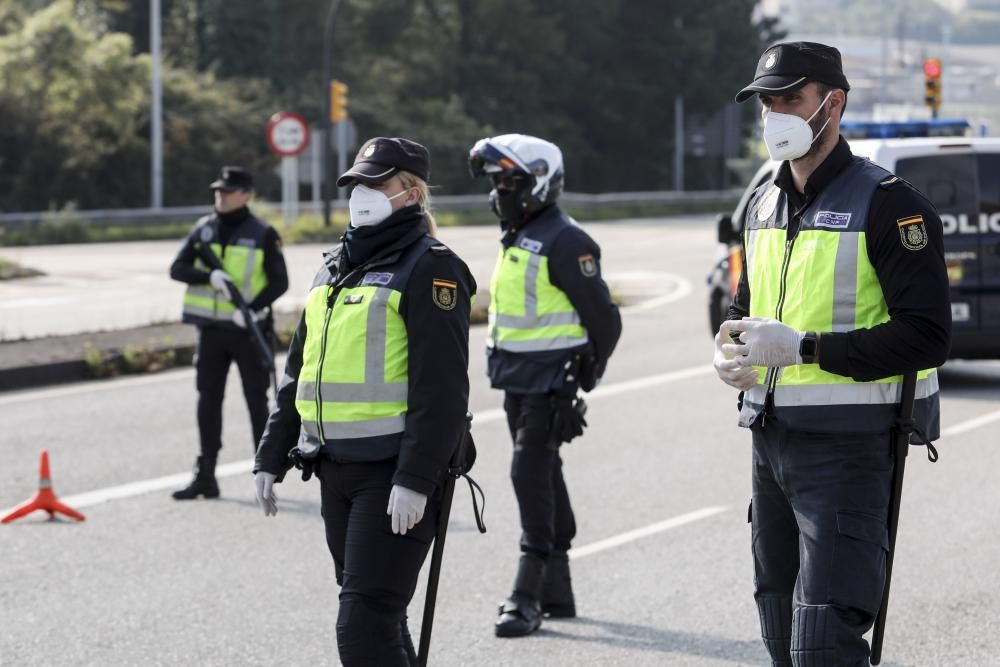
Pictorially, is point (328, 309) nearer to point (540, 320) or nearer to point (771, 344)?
point (771, 344)

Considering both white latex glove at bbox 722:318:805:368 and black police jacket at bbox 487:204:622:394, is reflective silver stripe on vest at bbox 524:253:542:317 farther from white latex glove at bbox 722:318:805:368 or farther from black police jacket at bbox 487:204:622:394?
white latex glove at bbox 722:318:805:368

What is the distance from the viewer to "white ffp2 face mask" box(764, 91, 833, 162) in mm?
4430

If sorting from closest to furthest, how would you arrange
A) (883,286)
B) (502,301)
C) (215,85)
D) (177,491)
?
(883,286) → (502,301) → (177,491) → (215,85)

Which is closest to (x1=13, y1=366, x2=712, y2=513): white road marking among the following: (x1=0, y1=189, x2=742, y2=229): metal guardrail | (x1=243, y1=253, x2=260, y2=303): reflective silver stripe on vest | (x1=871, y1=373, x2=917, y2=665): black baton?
(x1=243, y1=253, x2=260, y2=303): reflective silver stripe on vest

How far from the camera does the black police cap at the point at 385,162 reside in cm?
491

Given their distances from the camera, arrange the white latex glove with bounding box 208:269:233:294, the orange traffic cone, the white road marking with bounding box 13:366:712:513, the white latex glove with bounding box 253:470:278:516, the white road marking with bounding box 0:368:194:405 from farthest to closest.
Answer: the white road marking with bounding box 0:368:194:405, the white latex glove with bounding box 208:269:233:294, the white road marking with bounding box 13:366:712:513, the orange traffic cone, the white latex glove with bounding box 253:470:278:516

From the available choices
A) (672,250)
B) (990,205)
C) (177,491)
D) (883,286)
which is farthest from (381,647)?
(672,250)

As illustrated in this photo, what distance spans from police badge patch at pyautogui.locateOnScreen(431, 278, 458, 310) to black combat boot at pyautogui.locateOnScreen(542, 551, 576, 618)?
2.30 m

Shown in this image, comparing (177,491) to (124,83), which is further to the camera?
(124,83)

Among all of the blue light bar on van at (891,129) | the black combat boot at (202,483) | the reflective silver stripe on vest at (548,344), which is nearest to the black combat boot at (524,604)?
the reflective silver stripe on vest at (548,344)

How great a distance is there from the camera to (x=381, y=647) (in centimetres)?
458

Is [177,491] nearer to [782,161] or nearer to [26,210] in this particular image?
[782,161]

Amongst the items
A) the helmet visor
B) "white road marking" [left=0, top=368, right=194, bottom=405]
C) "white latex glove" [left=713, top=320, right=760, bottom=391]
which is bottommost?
"white road marking" [left=0, top=368, right=194, bottom=405]

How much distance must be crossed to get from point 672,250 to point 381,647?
27.0 metres
